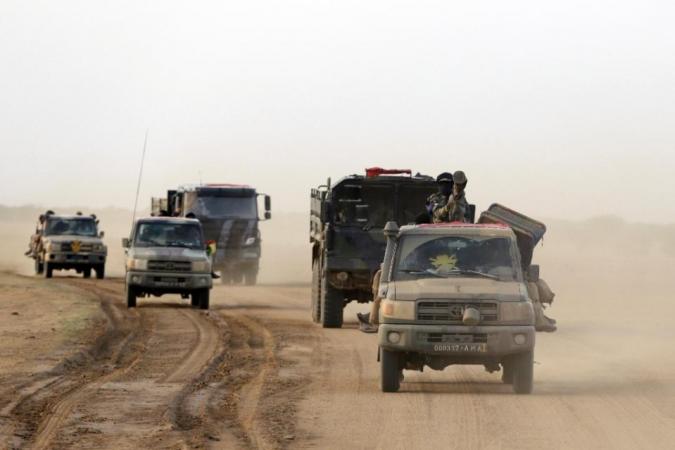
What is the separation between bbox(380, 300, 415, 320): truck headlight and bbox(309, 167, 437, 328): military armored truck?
9698 millimetres

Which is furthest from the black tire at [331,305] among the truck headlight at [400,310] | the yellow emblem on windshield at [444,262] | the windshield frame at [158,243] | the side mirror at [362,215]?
the truck headlight at [400,310]

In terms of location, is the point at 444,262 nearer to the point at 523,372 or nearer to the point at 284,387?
the point at 523,372

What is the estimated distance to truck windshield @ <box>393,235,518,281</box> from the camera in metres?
16.5

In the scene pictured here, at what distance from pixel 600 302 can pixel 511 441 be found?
1090 inches

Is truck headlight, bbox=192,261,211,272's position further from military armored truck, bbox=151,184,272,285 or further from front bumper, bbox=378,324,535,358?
front bumper, bbox=378,324,535,358

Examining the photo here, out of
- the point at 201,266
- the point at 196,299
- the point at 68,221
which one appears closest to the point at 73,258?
the point at 68,221

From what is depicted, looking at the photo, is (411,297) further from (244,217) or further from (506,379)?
(244,217)

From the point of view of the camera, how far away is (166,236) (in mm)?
32469

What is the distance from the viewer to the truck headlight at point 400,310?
15852 millimetres

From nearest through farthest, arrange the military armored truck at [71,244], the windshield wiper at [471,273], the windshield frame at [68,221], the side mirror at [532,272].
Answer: the windshield wiper at [471,273] → the side mirror at [532,272] → the military armored truck at [71,244] → the windshield frame at [68,221]

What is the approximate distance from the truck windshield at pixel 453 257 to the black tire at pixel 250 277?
30.1 meters

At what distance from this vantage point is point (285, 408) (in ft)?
48.1

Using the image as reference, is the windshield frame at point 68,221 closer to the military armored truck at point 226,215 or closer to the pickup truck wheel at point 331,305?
the military armored truck at point 226,215

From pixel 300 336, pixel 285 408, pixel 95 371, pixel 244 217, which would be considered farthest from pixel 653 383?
pixel 244 217
